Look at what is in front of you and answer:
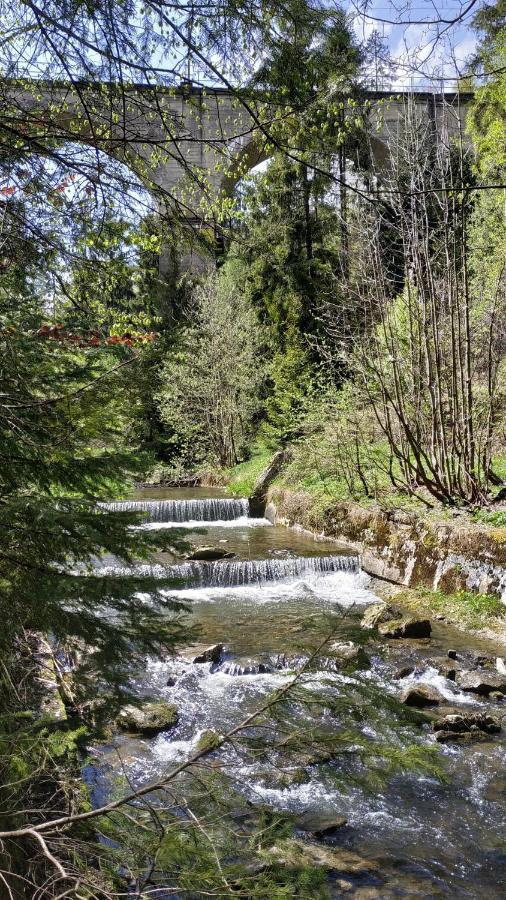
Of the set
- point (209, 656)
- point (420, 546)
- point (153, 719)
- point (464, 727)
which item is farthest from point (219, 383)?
point (464, 727)

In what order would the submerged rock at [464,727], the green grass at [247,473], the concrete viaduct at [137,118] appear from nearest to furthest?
the concrete viaduct at [137,118] → the submerged rock at [464,727] → the green grass at [247,473]

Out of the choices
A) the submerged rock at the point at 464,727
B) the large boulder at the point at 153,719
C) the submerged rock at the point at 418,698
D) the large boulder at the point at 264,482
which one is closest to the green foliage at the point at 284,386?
the large boulder at the point at 264,482

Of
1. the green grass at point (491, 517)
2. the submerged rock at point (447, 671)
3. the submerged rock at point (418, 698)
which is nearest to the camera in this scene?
the submerged rock at point (418, 698)

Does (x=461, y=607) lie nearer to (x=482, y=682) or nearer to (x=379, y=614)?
(x=379, y=614)

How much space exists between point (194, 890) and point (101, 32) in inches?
120

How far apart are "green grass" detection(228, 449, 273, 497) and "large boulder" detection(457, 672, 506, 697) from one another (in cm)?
979

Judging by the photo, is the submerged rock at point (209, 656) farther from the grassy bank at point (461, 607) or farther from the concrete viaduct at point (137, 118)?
the concrete viaduct at point (137, 118)

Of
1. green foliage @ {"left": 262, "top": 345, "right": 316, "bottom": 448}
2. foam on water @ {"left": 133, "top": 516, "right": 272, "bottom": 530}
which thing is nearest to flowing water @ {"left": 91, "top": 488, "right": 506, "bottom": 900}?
foam on water @ {"left": 133, "top": 516, "right": 272, "bottom": 530}

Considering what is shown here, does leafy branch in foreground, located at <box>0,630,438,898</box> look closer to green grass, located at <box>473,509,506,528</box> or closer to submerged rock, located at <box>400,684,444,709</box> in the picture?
submerged rock, located at <box>400,684,444,709</box>

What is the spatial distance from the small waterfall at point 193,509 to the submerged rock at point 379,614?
7.03 meters

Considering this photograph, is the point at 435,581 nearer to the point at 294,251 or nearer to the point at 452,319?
the point at 452,319

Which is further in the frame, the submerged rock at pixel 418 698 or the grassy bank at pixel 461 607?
the grassy bank at pixel 461 607

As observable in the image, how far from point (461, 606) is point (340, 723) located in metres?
2.86

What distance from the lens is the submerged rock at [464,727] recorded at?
484cm
